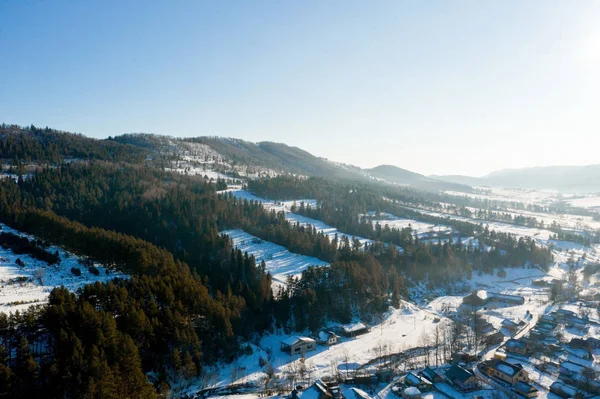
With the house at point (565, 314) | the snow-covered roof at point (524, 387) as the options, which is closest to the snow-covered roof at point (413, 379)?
the snow-covered roof at point (524, 387)

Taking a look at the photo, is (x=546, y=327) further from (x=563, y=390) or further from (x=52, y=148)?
(x=52, y=148)

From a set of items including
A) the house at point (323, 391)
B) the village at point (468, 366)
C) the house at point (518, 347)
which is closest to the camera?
the house at point (323, 391)

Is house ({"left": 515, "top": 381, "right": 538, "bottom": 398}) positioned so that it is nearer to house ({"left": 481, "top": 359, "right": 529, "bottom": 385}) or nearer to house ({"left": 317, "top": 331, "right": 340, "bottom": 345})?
house ({"left": 481, "top": 359, "right": 529, "bottom": 385})

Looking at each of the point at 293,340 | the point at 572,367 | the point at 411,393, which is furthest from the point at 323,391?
the point at 572,367

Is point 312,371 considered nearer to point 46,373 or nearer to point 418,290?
point 46,373

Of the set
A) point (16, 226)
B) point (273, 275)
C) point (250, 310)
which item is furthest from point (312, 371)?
point (16, 226)

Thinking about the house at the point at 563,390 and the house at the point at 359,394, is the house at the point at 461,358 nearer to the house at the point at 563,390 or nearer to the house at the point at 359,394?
the house at the point at 563,390
